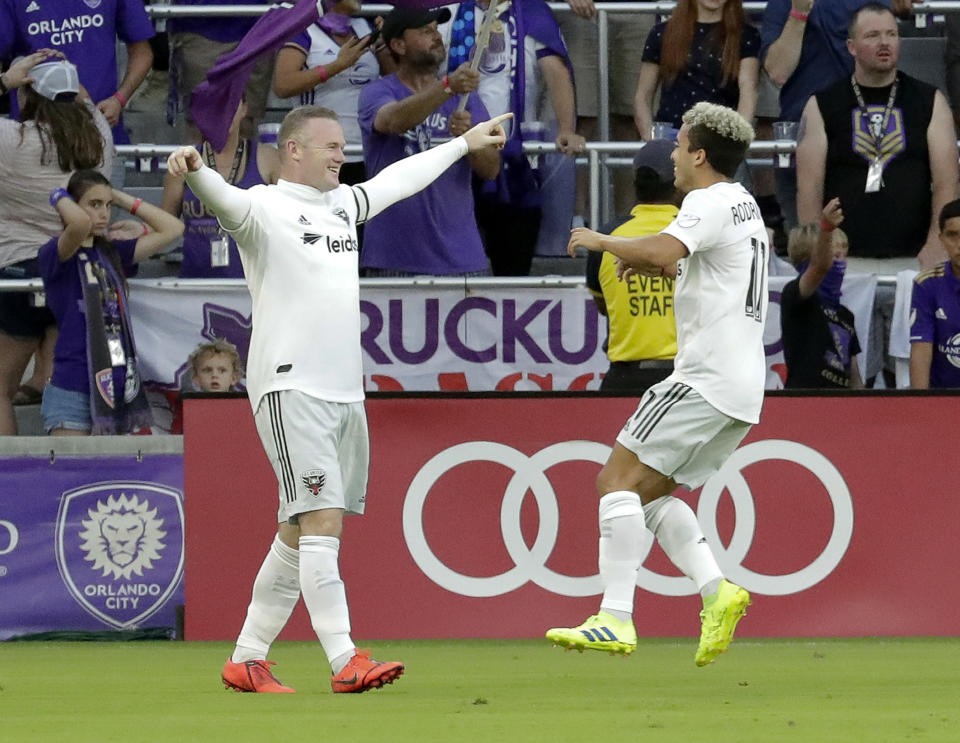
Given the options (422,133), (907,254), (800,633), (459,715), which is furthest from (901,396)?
(459,715)

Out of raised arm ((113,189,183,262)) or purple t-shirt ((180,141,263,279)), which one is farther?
purple t-shirt ((180,141,263,279))

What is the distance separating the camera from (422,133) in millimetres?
9773

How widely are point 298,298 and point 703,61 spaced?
505cm

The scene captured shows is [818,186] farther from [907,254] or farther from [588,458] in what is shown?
[588,458]

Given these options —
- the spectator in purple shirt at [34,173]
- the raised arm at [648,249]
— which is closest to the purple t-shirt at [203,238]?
the spectator in purple shirt at [34,173]

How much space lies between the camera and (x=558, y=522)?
853 centimetres

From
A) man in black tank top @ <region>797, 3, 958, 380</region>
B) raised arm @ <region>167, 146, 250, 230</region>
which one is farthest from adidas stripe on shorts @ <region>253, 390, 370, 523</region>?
man in black tank top @ <region>797, 3, 958, 380</region>

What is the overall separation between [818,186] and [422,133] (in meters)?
2.36

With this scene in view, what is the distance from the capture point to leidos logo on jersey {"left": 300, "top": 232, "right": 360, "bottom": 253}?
19.9 feet

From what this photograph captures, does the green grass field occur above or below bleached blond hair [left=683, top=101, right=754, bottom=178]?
below

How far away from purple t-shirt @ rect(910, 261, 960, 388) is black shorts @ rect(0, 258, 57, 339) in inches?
186

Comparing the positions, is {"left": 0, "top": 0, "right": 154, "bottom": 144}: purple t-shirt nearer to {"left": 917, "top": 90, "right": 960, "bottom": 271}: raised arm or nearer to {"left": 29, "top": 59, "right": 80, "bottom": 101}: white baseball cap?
{"left": 29, "top": 59, "right": 80, "bottom": 101}: white baseball cap

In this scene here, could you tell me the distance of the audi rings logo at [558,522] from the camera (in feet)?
27.8

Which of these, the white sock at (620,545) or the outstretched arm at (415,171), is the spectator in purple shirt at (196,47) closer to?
the outstretched arm at (415,171)
